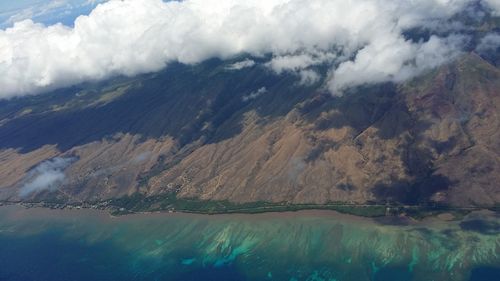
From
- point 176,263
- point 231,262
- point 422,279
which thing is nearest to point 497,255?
point 422,279

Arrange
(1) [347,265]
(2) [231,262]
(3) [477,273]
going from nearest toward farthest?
(3) [477,273], (1) [347,265], (2) [231,262]

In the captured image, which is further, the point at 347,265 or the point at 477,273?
the point at 347,265

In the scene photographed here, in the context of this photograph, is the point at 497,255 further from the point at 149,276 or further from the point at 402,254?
the point at 149,276

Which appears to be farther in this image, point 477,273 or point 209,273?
point 209,273

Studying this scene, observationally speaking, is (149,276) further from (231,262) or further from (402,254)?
(402,254)

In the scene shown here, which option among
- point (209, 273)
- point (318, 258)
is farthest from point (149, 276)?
point (318, 258)

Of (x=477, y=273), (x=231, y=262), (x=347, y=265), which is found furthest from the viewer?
(x=231, y=262)

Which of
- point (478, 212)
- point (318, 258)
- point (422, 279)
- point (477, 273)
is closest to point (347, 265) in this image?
point (318, 258)

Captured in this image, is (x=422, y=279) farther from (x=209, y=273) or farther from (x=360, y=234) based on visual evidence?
(x=209, y=273)
